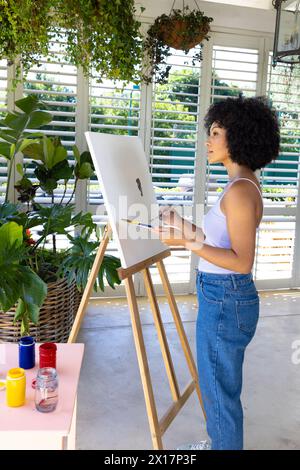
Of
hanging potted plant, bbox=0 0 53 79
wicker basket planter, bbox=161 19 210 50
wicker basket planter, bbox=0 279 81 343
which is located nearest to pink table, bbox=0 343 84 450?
wicker basket planter, bbox=0 279 81 343

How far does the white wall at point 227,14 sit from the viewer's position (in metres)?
4.14

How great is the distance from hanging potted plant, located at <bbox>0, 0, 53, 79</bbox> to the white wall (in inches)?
46.4

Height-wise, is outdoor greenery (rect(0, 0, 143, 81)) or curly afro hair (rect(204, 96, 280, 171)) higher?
outdoor greenery (rect(0, 0, 143, 81))

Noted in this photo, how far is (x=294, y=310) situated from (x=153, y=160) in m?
1.84

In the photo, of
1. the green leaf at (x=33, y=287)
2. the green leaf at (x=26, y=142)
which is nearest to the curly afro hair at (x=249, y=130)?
the green leaf at (x=33, y=287)

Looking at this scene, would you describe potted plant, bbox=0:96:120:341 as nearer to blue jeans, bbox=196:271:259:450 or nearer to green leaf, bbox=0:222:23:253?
green leaf, bbox=0:222:23:253

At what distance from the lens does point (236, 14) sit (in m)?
4.39

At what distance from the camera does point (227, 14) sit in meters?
4.36

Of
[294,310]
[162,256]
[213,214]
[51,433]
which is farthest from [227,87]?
[51,433]

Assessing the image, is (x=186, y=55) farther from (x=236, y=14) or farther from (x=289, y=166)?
(x=289, y=166)

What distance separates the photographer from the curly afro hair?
1.78m

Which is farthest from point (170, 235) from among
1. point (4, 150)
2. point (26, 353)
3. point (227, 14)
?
Answer: point (227, 14)

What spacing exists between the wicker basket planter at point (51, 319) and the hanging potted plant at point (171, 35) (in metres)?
1.70

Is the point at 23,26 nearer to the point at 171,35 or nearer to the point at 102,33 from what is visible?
the point at 102,33
